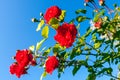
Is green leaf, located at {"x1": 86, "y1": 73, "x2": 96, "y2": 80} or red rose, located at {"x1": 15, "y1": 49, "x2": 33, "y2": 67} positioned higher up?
red rose, located at {"x1": 15, "y1": 49, "x2": 33, "y2": 67}

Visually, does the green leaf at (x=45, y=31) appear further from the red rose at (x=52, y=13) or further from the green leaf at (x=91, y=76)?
the green leaf at (x=91, y=76)

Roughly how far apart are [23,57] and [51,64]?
357 millimetres

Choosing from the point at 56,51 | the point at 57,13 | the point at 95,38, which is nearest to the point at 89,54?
the point at 95,38

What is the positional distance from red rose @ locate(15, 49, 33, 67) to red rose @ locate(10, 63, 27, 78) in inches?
2.9

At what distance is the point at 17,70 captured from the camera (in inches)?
168

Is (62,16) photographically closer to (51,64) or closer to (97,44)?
(51,64)

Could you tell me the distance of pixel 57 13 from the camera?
13.0 feet

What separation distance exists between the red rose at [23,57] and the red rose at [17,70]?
7 cm

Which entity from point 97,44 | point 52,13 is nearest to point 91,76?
point 97,44

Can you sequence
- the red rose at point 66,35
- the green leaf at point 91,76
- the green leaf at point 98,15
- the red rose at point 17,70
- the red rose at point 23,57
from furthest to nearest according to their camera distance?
the green leaf at point 98,15 → the green leaf at point 91,76 → the red rose at point 17,70 → the red rose at point 23,57 → the red rose at point 66,35

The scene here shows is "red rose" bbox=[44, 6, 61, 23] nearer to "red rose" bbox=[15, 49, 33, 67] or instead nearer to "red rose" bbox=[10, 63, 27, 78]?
"red rose" bbox=[15, 49, 33, 67]

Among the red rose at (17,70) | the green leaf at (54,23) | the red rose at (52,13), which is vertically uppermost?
the red rose at (52,13)

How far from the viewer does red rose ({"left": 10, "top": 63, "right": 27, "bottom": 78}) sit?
4.24 metres

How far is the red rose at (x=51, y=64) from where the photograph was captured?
13.2ft
